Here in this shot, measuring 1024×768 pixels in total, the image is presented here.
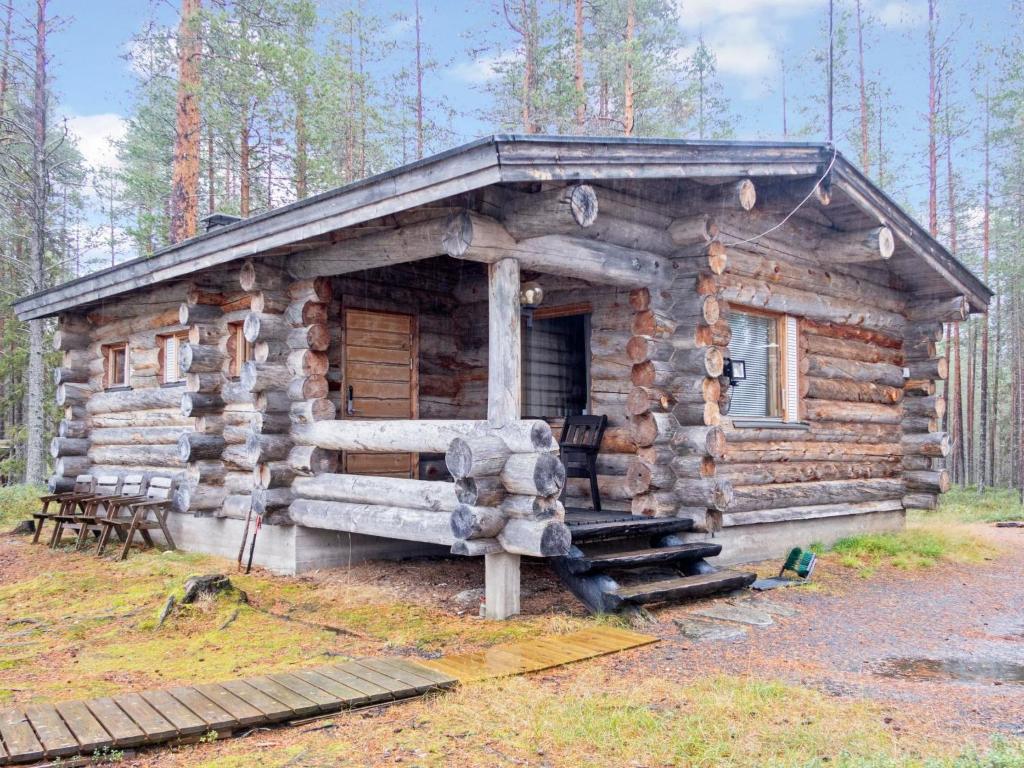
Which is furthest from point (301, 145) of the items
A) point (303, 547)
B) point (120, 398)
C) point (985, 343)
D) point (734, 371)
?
point (985, 343)

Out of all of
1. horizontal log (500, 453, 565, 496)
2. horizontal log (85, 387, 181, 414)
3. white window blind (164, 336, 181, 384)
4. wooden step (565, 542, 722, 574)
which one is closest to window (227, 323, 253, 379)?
horizontal log (85, 387, 181, 414)

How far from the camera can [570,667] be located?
509 cm

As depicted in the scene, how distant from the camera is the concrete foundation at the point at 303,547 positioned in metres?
8.38

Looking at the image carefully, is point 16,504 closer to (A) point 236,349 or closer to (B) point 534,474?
(A) point 236,349

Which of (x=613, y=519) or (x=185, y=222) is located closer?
(x=613, y=519)

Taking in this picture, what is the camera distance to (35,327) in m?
16.3

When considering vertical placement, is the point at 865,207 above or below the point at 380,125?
below

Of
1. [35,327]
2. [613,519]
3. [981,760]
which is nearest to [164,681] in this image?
[613,519]

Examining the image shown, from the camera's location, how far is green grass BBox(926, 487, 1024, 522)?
15422mm

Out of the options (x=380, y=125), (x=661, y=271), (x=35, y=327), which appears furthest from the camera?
(x=380, y=125)

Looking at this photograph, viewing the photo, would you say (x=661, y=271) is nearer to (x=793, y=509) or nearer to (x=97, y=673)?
(x=793, y=509)

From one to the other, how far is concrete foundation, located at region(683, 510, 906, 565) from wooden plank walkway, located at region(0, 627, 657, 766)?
3239 mm

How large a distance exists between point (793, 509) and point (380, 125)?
14.6m

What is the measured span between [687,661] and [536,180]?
3394 millimetres
